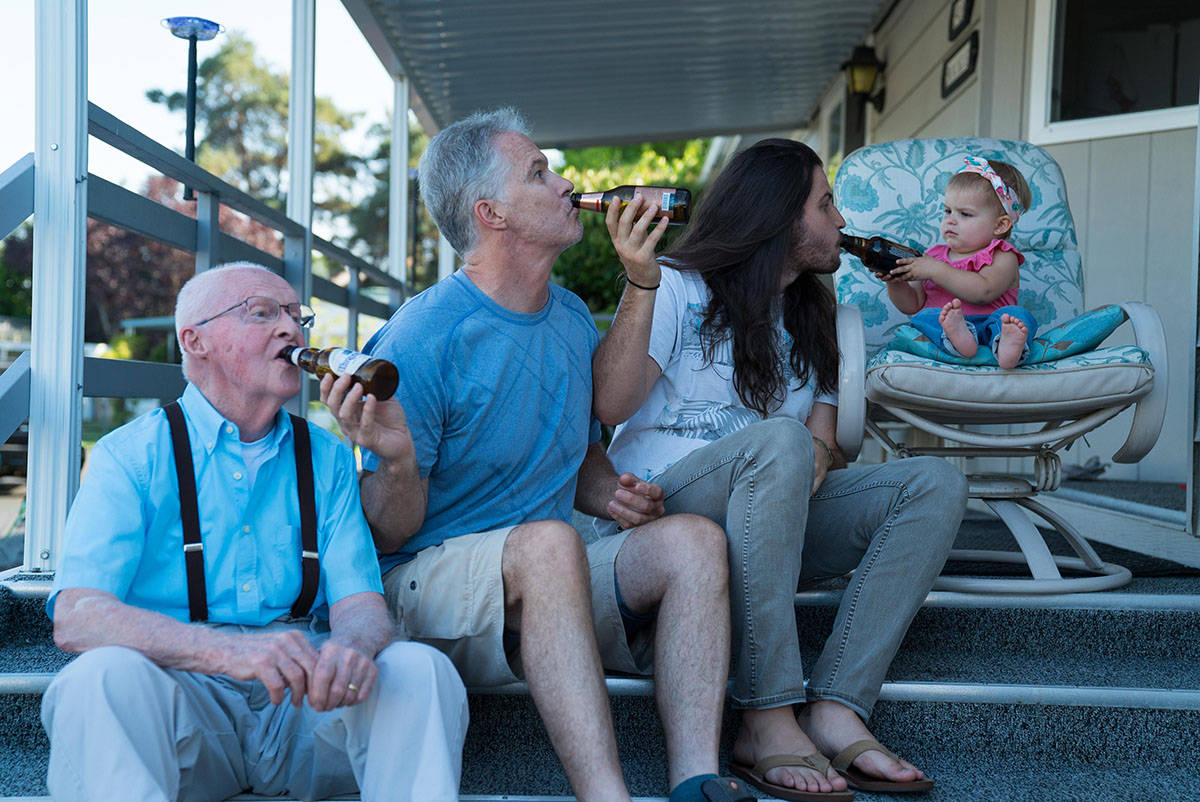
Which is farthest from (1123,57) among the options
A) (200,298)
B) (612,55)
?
(200,298)

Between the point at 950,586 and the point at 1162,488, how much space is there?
7.40ft

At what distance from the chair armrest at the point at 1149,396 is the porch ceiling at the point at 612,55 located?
385cm

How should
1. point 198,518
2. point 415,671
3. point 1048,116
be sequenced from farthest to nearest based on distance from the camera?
point 1048,116, point 198,518, point 415,671

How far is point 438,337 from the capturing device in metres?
1.75

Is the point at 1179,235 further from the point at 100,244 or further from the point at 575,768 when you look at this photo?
the point at 100,244

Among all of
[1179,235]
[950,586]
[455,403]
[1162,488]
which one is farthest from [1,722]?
[1179,235]

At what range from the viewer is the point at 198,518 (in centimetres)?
150

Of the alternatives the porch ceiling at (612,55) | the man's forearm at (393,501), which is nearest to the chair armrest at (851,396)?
the man's forearm at (393,501)

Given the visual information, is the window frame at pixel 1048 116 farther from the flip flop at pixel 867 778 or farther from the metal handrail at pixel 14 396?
the metal handrail at pixel 14 396

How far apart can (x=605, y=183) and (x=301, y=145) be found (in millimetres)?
8527

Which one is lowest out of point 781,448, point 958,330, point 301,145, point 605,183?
point 781,448

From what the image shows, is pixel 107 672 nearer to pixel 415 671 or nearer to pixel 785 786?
pixel 415 671

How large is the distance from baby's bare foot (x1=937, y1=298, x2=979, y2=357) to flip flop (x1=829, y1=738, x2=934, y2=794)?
933mm

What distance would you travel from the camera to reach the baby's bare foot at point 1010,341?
2236mm
